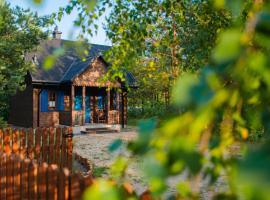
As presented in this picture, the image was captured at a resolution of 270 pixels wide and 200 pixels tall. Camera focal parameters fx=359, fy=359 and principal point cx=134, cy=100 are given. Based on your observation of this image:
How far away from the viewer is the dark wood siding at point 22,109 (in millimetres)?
26219

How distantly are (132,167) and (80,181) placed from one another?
8.24 meters

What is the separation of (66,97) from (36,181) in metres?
22.9

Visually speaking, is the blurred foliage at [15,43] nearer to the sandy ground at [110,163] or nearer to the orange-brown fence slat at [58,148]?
the sandy ground at [110,163]

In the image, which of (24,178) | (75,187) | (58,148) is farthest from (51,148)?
(75,187)

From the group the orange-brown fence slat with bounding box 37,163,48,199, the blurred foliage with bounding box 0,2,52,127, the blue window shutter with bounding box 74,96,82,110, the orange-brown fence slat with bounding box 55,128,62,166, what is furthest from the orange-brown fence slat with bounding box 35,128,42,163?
the blue window shutter with bounding box 74,96,82,110

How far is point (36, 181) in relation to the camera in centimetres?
451

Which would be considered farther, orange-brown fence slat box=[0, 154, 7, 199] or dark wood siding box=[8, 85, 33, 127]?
dark wood siding box=[8, 85, 33, 127]

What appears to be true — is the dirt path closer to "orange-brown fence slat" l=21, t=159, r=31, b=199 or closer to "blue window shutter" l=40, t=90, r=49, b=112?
"orange-brown fence slat" l=21, t=159, r=31, b=199

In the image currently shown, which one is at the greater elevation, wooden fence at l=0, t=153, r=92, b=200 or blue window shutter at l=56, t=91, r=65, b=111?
blue window shutter at l=56, t=91, r=65, b=111

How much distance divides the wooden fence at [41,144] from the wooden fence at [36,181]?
4.45 m

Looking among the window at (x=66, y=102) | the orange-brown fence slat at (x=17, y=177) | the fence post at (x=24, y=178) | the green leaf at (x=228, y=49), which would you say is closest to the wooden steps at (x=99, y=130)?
the window at (x=66, y=102)

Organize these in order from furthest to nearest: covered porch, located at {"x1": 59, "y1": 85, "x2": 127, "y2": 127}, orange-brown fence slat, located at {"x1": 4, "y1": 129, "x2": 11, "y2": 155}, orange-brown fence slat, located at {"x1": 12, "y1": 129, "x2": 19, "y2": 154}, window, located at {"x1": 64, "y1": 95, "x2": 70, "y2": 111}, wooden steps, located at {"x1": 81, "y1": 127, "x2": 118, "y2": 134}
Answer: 1. window, located at {"x1": 64, "y1": 95, "x2": 70, "y2": 111}
2. covered porch, located at {"x1": 59, "y1": 85, "x2": 127, "y2": 127}
3. wooden steps, located at {"x1": 81, "y1": 127, "x2": 118, "y2": 134}
4. orange-brown fence slat, located at {"x1": 12, "y1": 129, "x2": 19, "y2": 154}
5. orange-brown fence slat, located at {"x1": 4, "y1": 129, "x2": 11, "y2": 155}

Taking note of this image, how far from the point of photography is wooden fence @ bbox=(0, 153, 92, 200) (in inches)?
153

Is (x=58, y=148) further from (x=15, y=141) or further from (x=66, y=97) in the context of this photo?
(x=66, y=97)
